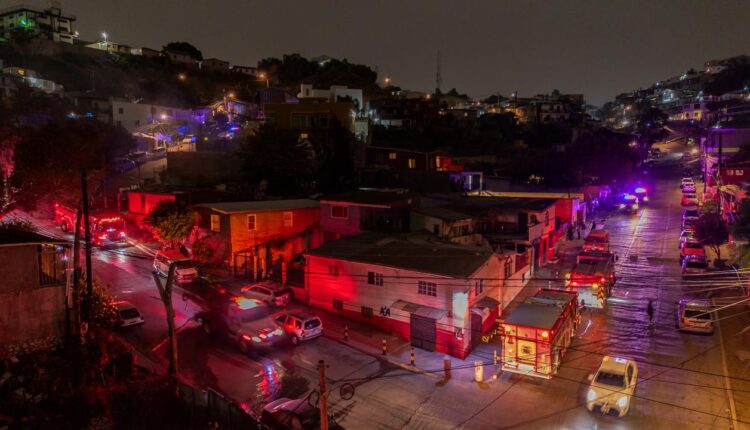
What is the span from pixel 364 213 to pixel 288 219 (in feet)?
17.0

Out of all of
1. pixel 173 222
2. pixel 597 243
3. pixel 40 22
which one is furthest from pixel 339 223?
pixel 40 22

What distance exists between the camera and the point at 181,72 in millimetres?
86312

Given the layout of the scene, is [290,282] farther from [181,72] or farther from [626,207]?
[181,72]

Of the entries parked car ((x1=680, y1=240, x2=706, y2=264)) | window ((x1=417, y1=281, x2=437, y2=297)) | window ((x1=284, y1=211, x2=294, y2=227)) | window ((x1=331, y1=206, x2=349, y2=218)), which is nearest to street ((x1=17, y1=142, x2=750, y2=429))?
window ((x1=417, y1=281, x2=437, y2=297))

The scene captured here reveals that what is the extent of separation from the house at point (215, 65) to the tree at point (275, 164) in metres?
63.3

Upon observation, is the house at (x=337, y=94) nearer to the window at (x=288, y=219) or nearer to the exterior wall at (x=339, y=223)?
the exterior wall at (x=339, y=223)

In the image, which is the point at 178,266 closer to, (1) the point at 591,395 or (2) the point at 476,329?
(2) the point at 476,329

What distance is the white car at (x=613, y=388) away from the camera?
13.8m

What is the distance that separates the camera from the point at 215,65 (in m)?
98.8

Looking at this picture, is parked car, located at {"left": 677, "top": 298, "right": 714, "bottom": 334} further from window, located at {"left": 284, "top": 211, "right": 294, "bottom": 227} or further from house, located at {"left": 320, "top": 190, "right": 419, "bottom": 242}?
window, located at {"left": 284, "top": 211, "right": 294, "bottom": 227}

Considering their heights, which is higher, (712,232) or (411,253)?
(712,232)

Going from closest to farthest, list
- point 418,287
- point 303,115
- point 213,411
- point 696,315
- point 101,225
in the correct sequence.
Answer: point 213,411, point 696,315, point 418,287, point 101,225, point 303,115

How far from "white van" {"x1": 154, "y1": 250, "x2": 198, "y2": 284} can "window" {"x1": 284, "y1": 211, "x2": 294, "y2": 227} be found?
6160 millimetres

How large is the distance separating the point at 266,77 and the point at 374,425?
286ft
